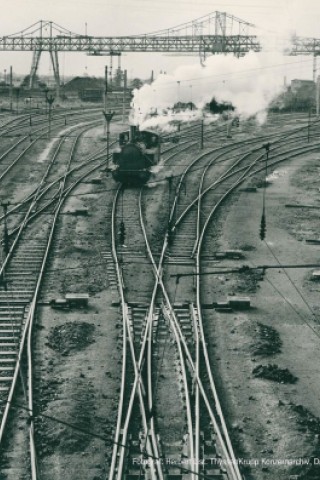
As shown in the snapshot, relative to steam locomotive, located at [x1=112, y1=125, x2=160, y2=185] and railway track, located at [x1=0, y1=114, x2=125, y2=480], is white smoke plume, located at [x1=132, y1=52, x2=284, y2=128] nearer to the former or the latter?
steam locomotive, located at [x1=112, y1=125, x2=160, y2=185]

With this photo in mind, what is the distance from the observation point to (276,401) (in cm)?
1742

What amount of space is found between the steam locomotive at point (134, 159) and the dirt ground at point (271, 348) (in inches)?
210

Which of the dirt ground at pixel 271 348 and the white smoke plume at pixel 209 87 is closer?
the dirt ground at pixel 271 348

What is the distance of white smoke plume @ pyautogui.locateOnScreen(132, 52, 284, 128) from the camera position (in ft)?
153

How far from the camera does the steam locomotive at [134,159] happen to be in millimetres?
37438

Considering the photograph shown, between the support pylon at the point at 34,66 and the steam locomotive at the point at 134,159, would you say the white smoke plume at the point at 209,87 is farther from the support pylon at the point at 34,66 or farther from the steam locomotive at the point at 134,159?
the support pylon at the point at 34,66

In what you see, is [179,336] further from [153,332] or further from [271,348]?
[271,348]

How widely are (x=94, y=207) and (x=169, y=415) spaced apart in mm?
19205

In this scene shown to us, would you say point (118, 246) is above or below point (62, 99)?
below

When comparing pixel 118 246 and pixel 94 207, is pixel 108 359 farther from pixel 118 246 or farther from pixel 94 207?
pixel 94 207

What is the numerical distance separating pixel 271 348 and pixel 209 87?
35227mm

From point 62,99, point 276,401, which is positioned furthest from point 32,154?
point 62,99

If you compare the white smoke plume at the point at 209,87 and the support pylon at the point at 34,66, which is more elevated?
the support pylon at the point at 34,66


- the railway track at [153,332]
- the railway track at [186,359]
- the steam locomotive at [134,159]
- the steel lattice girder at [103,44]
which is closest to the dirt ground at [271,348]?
the railway track at [186,359]
